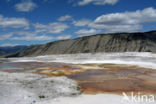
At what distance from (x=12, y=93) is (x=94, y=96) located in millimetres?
3115

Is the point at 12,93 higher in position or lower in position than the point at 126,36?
lower

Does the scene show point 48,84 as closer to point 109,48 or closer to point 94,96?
point 94,96

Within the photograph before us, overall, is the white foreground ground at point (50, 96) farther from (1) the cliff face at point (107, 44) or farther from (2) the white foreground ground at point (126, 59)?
(1) the cliff face at point (107, 44)

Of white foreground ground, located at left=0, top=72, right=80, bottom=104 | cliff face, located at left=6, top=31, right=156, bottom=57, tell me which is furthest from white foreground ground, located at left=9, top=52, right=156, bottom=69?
cliff face, located at left=6, top=31, right=156, bottom=57

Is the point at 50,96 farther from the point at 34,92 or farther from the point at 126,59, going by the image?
the point at 126,59

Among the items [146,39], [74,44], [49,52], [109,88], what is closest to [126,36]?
[146,39]

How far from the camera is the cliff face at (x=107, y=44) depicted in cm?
6619

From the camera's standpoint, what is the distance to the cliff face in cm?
6619

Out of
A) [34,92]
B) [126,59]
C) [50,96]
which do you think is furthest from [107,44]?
Result: [50,96]

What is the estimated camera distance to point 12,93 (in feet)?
20.2

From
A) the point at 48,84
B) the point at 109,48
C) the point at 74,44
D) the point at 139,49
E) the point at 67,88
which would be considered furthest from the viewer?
the point at 74,44

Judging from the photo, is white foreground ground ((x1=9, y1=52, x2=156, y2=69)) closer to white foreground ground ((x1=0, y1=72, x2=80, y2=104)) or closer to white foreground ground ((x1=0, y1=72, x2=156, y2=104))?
white foreground ground ((x1=0, y1=72, x2=156, y2=104))

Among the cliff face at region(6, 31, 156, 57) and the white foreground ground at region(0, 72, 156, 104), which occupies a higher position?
the cliff face at region(6, 31, 156, 57)

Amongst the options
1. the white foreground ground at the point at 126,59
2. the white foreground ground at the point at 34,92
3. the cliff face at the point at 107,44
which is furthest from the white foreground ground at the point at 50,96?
the cliff face at the point at 107,44
